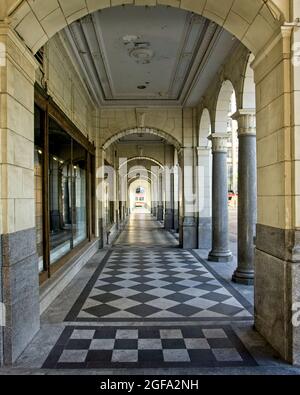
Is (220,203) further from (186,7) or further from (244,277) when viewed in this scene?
(186,7)

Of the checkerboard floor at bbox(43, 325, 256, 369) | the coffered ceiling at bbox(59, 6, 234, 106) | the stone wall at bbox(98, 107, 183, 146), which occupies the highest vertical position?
the coffered ceiling at bbox(59, 6, 234, 106)

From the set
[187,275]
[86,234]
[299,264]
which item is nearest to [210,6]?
[299,264]

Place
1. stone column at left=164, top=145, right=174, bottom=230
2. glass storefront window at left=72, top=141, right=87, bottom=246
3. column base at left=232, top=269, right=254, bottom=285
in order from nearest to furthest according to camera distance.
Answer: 1. column base at left=232, top=269, right=254, bottom=285
2. glass storefront window at left=72, top=141, right=87, bottom=246
3. stone column at left=164, top=145, right=174, bottom=230

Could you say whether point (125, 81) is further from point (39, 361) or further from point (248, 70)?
point (39, 361)

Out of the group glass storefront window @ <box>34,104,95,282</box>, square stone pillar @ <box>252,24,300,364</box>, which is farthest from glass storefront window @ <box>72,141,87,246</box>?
square stone pillar @ <box>252,24,300,364</box>

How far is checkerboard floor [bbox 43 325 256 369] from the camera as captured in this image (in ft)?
8.92

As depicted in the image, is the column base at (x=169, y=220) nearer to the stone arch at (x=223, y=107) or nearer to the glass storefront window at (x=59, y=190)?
the glass storefront window at (x=59, y=190)

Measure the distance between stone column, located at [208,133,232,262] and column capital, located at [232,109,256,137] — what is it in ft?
6.42

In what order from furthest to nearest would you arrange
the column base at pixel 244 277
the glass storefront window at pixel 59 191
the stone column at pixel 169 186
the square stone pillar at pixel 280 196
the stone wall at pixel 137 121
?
Result: the stone column at pixel 169 186 → the stone wall at pixel 137 121 → the column base at pixel 244 277 → the glass storefront window at pixel 59 191 → the square stone pillar at pixel 280 196

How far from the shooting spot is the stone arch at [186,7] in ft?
9.07

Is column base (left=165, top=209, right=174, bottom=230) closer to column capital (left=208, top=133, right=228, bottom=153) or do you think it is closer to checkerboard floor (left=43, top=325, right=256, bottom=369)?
column capital (left=208, top=133, right=228, bottom=153)

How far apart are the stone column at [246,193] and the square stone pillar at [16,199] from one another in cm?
334

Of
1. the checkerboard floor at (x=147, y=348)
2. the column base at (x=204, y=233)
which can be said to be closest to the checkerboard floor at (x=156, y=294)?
the checkerboard floor at (x=147, y=348)

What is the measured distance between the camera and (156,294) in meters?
4.78
